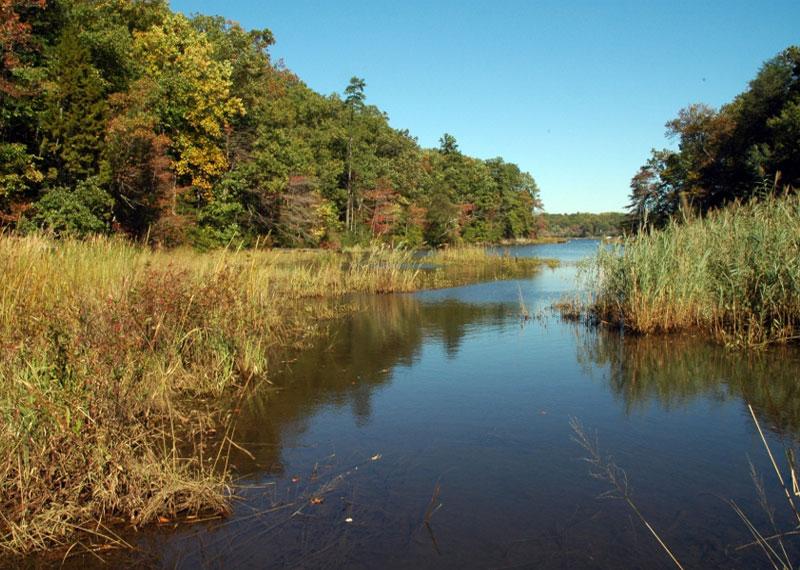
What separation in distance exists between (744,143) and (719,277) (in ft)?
86.8

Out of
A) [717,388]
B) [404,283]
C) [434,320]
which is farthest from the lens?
[404,283]

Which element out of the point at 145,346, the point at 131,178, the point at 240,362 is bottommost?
the point at 240,362

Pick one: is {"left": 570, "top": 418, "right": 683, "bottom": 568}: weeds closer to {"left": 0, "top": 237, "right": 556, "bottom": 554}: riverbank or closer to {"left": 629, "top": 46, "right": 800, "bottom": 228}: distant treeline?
{"left": 0, "top": 237, "right": 556, "bottom": 554}: riverbank

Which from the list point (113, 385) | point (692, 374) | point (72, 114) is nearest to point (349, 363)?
point (692, 374)

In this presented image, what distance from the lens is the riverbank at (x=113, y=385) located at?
3527 millimetres

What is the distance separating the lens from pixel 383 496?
4.25 metres

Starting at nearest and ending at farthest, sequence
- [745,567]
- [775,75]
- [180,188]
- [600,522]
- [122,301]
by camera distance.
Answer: [745,567] < [600,522] < [122,301] < [180,188] < [775,75]

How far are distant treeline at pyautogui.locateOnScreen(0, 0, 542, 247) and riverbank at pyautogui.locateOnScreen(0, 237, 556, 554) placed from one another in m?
2.42

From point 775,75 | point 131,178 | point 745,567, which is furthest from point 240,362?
point 775,75

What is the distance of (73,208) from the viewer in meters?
18.3

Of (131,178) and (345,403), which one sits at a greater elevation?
(131,178)

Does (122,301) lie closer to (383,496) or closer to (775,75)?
(383,496)

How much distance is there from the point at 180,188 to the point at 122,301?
2315 cm

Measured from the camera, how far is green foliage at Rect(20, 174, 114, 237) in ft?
58.5
